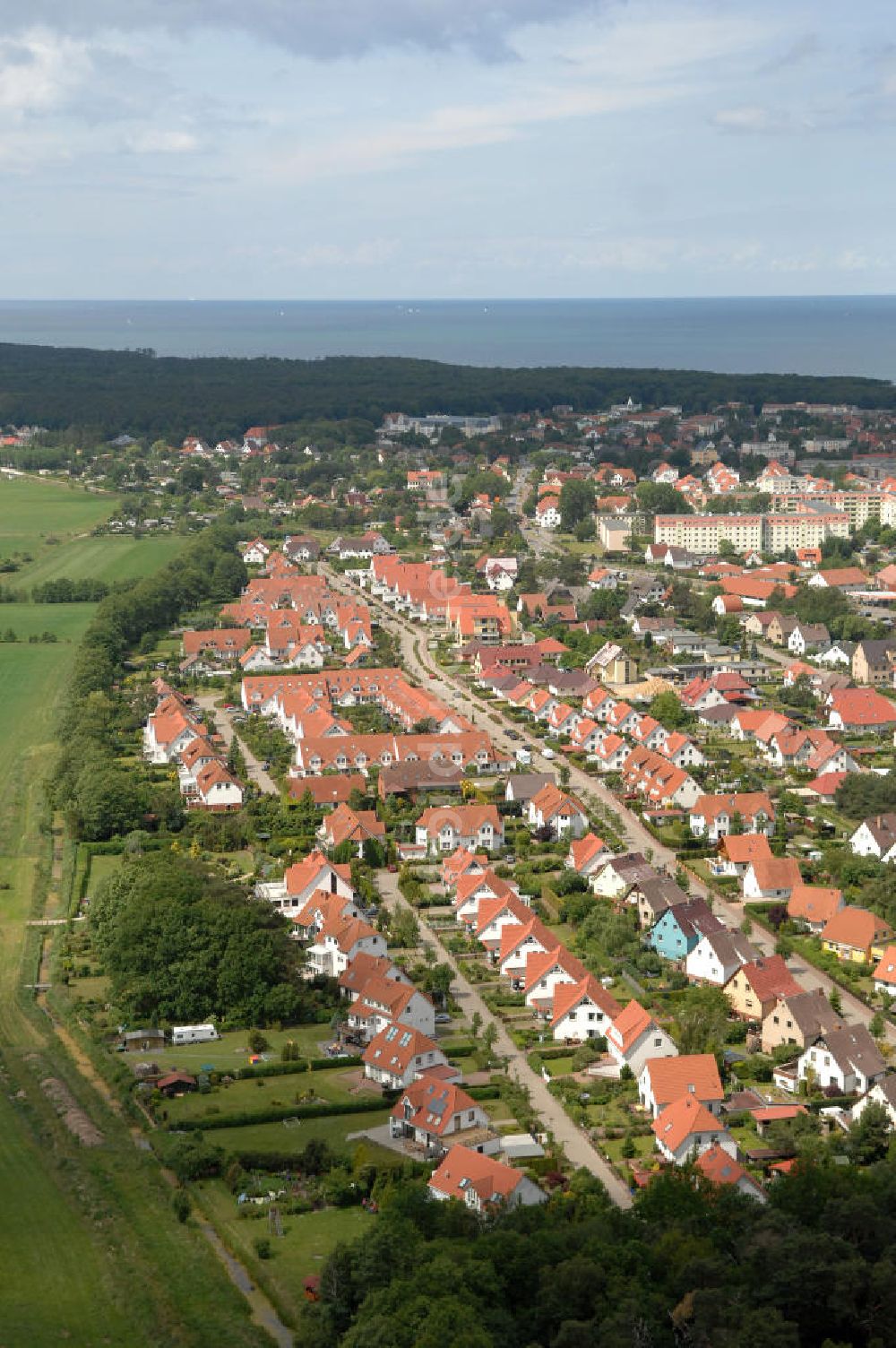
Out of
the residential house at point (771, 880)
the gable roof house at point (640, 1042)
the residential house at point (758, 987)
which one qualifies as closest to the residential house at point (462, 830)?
the residential house at point (771, 880)

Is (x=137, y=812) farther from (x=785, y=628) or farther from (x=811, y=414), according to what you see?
(x=811, y=414)

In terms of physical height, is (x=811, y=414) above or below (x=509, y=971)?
above

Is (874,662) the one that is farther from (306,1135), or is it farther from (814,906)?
(306,1135)

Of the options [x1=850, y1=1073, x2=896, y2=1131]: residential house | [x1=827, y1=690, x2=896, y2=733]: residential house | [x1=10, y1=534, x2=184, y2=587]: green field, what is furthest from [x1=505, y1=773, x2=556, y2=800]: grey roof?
[x1=10, y1=534, x2=184, y2=587]: green field

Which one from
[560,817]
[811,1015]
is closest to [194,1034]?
[811,1015]

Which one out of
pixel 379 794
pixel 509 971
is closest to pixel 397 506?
pixel 379 794
